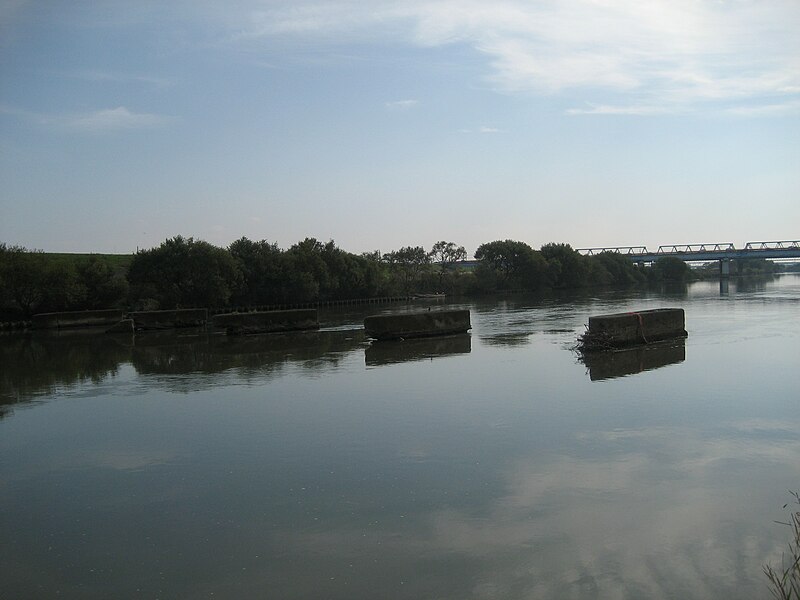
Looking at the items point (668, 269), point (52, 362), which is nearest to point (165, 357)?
point (52, 362)

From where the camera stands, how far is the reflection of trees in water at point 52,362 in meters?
22.3

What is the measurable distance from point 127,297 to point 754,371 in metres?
57.2

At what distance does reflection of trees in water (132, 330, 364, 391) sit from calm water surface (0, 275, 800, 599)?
10.6 feet

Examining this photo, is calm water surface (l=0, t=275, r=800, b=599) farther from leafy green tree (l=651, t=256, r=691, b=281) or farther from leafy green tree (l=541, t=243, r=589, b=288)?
leafy green tree (l=651, t=256, r=691, b=281)

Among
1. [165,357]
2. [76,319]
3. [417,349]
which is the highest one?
[76,319]

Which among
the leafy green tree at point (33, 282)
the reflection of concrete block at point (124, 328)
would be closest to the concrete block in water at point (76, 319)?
the leafy green tree at point (33, 282)

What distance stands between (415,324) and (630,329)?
35.1 feet

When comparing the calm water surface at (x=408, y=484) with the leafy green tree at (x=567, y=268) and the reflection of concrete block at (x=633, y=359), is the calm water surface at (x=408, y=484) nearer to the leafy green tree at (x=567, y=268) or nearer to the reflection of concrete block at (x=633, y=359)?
the reflection of concrete block at (x=633, y=359)

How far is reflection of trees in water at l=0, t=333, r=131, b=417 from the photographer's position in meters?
22.3

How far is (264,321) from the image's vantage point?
134 feet

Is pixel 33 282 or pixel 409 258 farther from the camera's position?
pixel 409 258

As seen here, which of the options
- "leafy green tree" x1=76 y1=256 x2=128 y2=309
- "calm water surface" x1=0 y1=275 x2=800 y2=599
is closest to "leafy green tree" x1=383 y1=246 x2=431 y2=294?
"leafy green tree" x1=76 y1=256 x2=128 y2=309

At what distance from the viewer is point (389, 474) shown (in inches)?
433

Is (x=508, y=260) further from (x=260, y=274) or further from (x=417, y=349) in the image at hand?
(x=417, y=349)
